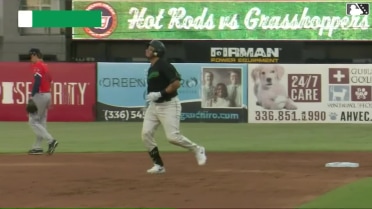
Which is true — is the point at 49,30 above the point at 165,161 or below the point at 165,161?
above

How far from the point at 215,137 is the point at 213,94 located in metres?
5.97

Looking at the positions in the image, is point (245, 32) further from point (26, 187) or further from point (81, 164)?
point (26, 187)

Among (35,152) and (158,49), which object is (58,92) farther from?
(158,49)

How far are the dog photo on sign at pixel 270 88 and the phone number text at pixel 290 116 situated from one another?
0.15 metres

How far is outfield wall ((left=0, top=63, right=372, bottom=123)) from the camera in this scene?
93.4 ft

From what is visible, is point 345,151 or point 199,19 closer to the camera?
point 345,151

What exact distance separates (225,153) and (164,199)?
7147 mm

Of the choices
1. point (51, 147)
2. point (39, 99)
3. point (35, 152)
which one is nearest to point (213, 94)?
point (35, 152)

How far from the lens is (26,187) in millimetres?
12523

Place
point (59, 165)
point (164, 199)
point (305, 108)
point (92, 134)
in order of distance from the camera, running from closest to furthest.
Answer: point (164, 199), point (59, 165), point (92, 134), point (305, 108)

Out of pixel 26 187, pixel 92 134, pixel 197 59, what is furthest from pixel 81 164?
pixel 197 59

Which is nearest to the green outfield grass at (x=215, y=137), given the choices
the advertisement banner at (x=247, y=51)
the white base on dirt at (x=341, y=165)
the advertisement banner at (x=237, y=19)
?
the white base on dirt at (x=341, y=165)

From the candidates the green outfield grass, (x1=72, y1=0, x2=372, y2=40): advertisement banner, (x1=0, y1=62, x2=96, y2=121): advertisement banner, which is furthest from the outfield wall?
(x1=72, y1=0, x2=372, y2=40): advertisement banner

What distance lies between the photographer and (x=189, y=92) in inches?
1142
